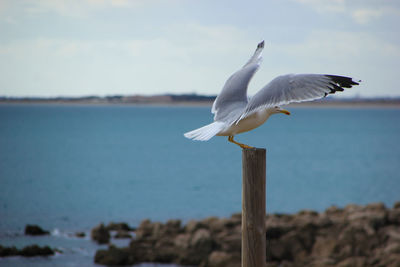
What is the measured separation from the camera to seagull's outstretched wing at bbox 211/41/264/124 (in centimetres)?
582

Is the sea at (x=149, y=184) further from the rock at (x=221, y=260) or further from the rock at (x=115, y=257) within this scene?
the rock at (x=221, y=260)

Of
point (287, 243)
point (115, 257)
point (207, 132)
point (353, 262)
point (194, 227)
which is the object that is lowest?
→ point (115, 257)

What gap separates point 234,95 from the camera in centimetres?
611

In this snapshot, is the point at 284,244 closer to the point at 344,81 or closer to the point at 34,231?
the point at 34,231

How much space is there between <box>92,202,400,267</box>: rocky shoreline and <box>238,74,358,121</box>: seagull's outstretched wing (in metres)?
9.29

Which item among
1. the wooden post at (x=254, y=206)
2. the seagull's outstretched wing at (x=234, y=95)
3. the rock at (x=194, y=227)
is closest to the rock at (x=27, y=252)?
the rock at (x=194, y=227)

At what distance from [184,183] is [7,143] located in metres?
48.0

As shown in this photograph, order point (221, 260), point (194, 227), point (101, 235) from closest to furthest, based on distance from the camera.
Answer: point (221, 260) → point (194, 227) → point (101, 235)

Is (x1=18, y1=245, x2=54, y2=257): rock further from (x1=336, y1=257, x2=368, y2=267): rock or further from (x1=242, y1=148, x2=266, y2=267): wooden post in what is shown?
(x1=242, y1=148, x2=266, y2=267): wooden post

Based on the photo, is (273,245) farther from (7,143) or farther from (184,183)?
(7,143)

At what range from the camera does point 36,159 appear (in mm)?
63250

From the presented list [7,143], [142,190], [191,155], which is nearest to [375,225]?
[142,190]

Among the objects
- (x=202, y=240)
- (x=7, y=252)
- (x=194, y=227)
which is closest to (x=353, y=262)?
(x=202, y=240)

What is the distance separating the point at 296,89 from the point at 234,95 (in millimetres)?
1099
